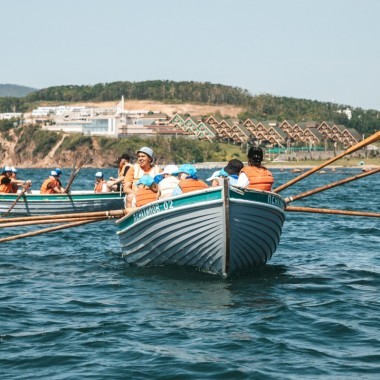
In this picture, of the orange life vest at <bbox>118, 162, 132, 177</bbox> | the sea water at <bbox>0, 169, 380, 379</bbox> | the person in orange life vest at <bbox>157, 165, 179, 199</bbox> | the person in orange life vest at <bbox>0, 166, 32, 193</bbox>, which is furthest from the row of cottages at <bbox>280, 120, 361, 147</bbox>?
Answer: the person in orange life vest at <bbox>157, 165, 179, 199</bbox>

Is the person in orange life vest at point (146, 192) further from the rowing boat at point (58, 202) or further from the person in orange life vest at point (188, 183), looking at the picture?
Result: the rowing boat at point (58, 202)

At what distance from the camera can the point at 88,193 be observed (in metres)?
32.5

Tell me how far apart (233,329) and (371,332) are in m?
1.89

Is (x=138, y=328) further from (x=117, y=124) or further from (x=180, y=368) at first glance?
(x=117, y=124)

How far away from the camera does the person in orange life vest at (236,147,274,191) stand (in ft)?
51.2

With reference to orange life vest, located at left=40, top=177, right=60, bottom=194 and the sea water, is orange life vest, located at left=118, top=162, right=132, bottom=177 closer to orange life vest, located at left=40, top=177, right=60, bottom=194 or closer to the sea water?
the sea water

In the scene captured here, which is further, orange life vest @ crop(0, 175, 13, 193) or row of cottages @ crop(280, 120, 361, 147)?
row of cottages @ crop(280, 120, 361, 147)

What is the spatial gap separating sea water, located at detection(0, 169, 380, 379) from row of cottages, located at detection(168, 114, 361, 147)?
165 metres

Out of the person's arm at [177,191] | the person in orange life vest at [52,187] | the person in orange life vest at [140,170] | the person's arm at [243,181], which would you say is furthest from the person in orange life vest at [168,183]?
the person in orange life vest at [52,187]

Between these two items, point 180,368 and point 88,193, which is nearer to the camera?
point 180,368

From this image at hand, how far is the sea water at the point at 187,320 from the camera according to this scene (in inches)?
397

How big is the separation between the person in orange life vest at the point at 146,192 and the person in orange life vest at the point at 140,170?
901 millimetres

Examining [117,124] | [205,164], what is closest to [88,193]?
[205,164]

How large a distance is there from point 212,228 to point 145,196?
2.41m
